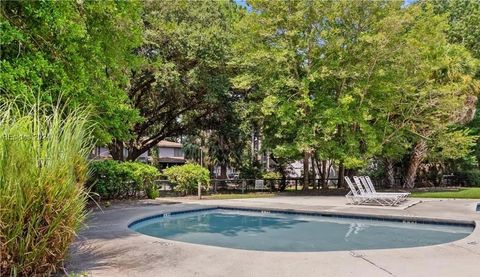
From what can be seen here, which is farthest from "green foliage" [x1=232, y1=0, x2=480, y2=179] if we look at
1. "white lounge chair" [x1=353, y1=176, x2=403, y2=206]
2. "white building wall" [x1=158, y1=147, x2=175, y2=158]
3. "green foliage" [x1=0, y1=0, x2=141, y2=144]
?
"white building wall" [x1=158, y1=147, x2=175, y2=158]

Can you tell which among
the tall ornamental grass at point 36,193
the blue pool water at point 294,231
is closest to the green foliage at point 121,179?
the blue pool water at point 294,231

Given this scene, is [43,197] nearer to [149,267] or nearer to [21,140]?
[21,140]

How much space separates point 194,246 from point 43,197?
3.06 meters

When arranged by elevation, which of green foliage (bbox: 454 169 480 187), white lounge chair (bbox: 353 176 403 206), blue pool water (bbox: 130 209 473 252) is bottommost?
blue pool water (bbox: 130 209 473 252)

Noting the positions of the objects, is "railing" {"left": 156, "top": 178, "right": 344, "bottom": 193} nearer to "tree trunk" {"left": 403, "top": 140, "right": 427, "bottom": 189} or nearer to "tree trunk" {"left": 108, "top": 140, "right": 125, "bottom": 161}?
"tree trunk" {"left": 403, "top": 140, "right": 427, "bottom": 189}

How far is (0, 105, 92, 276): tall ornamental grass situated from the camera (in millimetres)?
4207

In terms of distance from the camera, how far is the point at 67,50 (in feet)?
28.0

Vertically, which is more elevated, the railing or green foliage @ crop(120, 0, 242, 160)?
green foliage @ crop(120, 0, 242, 160)

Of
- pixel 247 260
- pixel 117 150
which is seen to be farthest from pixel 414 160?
pixel 247 260

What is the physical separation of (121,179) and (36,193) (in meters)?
11.2

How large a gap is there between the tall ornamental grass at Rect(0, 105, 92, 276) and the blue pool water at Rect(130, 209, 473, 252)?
4884 millimetres

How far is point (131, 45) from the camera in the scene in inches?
454

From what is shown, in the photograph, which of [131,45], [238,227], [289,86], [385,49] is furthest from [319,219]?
[385,49]

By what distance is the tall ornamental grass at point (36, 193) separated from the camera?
4207mm
